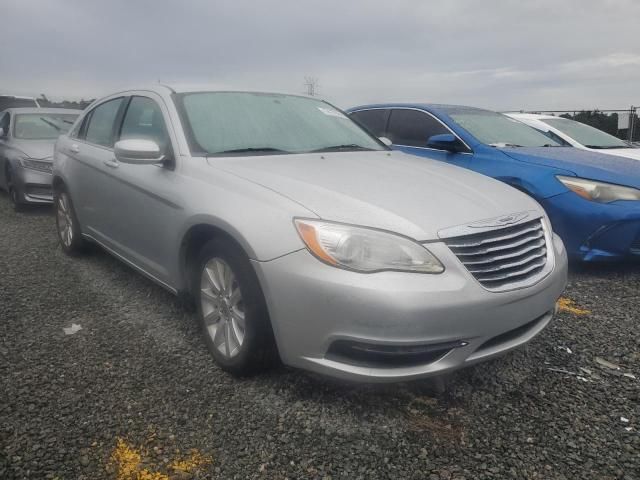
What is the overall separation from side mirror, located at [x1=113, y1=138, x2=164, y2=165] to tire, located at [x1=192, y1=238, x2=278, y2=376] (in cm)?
65

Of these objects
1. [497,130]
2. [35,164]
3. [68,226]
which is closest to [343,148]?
[497,130]

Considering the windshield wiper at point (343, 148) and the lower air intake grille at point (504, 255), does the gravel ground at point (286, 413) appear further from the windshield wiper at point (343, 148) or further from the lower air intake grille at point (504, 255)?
the windshield wiper at point (343, 148)

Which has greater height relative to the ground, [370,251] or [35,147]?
[35,147]

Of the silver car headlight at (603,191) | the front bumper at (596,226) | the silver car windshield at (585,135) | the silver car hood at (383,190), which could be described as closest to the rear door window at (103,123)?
the silver car hood at (383,190)

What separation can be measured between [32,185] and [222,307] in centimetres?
552

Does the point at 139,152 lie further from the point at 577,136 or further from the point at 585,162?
the point at 577,136

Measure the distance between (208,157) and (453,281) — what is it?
148cm

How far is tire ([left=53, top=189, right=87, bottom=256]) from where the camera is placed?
442 centimetres

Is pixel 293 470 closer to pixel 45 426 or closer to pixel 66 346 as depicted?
pixel 45 426

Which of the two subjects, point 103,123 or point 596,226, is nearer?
point 596,226

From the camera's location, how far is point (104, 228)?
148 inches

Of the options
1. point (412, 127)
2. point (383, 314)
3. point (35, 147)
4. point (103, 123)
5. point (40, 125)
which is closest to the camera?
point (383, 314)

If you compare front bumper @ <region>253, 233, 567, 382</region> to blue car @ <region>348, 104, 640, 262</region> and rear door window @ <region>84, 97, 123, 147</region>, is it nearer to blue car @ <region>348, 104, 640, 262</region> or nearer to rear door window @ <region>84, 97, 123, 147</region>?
blue car @ <region>348, 104, 640, 262</region>

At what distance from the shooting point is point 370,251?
2074 mm
